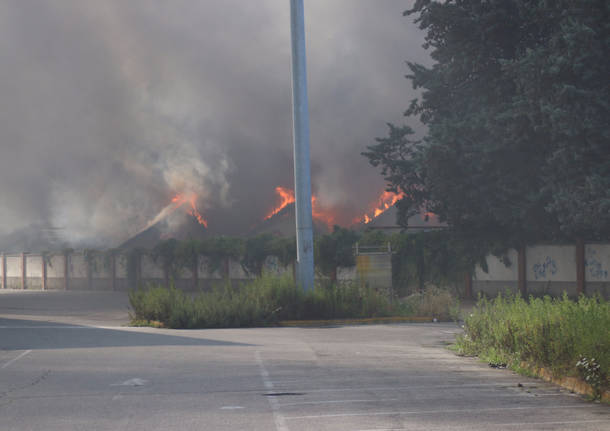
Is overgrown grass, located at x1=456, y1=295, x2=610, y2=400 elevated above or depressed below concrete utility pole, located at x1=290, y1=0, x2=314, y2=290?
below

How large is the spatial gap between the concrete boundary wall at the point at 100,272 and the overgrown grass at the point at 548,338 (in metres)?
24.1

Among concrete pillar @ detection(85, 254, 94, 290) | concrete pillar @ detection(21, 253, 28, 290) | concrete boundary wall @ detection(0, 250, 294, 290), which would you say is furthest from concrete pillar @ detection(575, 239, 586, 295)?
concrete pillar @ detection(21, 253, 28, 290)

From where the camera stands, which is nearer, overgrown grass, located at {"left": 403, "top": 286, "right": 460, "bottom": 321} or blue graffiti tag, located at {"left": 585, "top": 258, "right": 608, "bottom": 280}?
overgrown grass, located at {"left": 403, "top": 286, "right": 460, "bottom": 321}

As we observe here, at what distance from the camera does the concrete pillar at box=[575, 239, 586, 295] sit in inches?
1037

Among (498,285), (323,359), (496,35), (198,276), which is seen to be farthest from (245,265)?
(323,359)

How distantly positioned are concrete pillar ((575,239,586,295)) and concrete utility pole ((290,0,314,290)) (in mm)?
11386

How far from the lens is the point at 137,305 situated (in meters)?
18.8

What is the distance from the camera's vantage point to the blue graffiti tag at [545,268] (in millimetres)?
27422

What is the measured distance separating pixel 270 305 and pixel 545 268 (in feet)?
44.6

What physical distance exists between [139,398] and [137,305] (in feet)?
35.8

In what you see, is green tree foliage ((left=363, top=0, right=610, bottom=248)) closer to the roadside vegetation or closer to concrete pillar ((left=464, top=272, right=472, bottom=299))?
concrete pillar ((left=464, top=272, right=472, bottom=299))

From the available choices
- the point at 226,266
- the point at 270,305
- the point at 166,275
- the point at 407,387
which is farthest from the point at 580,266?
the point at 166,275

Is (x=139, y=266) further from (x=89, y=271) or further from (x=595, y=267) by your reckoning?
(x=595, y=267)

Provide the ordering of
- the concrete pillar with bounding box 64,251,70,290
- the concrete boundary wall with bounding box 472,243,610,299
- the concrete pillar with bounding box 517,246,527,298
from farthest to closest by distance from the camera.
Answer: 1. the concrete pillar with bounding box 64,251,70,290
2. the concrete pillar with bounding box 517,246,527,298
3. the concrete boundary wall with bounding box 472,243,610,299
